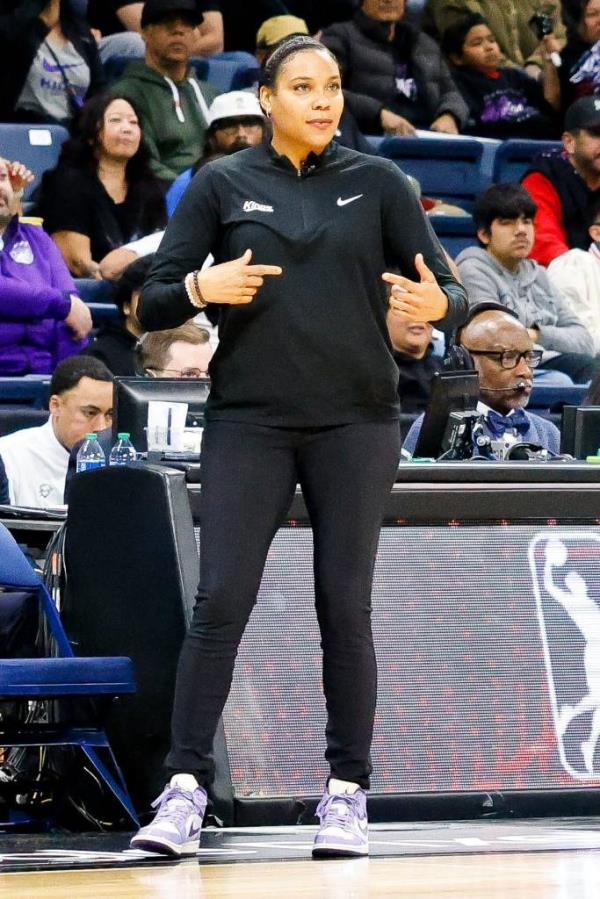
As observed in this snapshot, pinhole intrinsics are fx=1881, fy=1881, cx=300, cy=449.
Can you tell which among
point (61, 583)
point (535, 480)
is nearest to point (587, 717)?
point (535, 480)

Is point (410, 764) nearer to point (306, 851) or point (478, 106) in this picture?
point (306, 851)

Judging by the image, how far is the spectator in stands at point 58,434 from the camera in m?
6.14

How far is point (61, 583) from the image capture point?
4242 millimetres

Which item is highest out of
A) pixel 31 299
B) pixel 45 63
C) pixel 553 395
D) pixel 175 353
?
pixel 45 63

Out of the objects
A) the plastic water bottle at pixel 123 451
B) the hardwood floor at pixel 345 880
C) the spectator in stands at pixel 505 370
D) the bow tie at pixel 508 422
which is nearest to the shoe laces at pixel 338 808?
the hardwood floor at pixel 345 880

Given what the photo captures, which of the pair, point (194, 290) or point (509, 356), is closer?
point (194, 290)

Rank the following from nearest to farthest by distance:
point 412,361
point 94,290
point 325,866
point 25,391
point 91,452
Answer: point 325,866 → point 91,452 → point 25,391 → point 412,361 → point 94,290

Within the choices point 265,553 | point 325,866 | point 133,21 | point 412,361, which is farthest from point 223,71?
point 325,866

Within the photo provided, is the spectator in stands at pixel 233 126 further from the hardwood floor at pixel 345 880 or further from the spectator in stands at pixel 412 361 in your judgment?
the hardwood floor at pixel 345 880

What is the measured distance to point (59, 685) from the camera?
3.77 meters

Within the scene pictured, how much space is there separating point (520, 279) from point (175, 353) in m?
3.03

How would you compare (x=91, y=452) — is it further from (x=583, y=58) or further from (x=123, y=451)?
(x=583, y=58)

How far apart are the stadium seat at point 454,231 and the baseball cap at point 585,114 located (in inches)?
28.2

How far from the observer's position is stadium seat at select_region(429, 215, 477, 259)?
9211 mm
